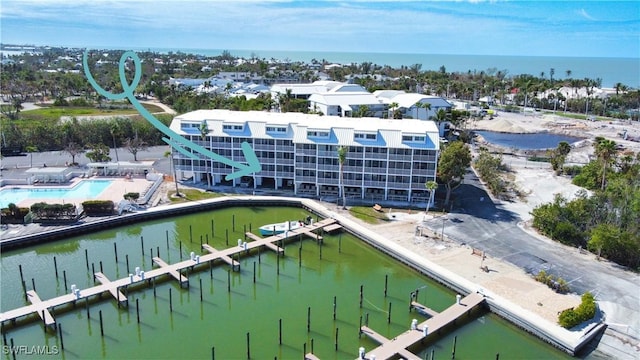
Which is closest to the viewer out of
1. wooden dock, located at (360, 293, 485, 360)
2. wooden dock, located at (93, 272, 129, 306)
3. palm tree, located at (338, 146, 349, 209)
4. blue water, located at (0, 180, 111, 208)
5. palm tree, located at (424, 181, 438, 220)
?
wooden dock, located at (360, 293, 485, 360)

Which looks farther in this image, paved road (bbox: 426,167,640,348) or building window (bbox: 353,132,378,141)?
building window (bbox: 353,132,378,141)

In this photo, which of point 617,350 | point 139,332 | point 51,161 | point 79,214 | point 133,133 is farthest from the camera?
point 133,133

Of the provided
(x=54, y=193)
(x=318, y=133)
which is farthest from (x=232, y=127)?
(x=54, y=193)

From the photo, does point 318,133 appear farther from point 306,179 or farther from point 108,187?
point 108,187

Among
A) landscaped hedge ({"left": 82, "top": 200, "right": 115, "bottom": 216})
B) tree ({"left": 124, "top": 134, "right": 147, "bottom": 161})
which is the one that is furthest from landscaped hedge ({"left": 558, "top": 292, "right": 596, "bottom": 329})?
tree ({"left": 124, "top": 134, "right": 147, "bottom": 161})

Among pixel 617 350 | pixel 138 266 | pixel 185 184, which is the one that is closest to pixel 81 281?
pixel 138 266

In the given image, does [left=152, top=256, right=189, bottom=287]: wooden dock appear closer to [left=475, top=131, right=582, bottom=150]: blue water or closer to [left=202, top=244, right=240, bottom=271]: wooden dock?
[left=202, top=244, right=240, bottom=271]: wooden dock

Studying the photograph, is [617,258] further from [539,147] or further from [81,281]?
[539,147]
